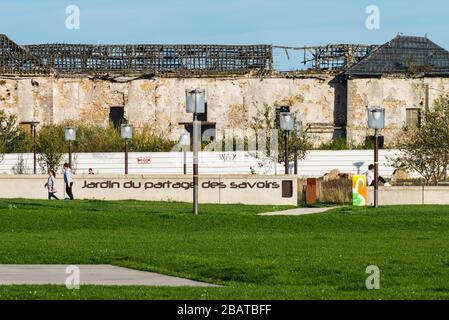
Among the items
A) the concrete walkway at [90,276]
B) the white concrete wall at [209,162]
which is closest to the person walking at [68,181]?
the concrete walkway at [90,276]

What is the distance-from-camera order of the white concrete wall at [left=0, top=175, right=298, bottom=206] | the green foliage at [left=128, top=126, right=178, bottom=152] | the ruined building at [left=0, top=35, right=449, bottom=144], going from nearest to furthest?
1. the white concrete wall at [left=0, top=175, right=298, bottom=206]
2. the green foliage at [left=128, top=126, right=178, bottom=152]
3. the ruined building at [left=0, top=35, right=449, bottom=144]

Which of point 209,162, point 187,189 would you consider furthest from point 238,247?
point 209,162

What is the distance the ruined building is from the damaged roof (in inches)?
3.8

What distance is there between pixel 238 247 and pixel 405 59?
69.6 metres

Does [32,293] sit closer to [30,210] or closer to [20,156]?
[30,210]

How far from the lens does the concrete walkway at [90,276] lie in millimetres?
Result: 21094

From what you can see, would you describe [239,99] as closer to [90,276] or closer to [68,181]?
[68,181]

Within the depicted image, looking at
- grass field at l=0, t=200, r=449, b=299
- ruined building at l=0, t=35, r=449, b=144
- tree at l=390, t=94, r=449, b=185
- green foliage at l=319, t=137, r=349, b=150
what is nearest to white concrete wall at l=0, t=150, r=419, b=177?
green foliage at l=319, t=137, r=349, b=150

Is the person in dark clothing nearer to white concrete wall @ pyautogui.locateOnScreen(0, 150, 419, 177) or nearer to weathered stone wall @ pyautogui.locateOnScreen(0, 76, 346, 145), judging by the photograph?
white concrete wall @ pyautogui.locateOnScreen(0, 150, 419, 177)

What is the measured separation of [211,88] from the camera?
312ft

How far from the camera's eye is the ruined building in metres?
94.1

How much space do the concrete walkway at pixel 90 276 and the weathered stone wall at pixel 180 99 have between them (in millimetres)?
70215

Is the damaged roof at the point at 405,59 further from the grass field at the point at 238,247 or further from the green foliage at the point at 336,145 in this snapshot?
the grass field at the point at 238,247

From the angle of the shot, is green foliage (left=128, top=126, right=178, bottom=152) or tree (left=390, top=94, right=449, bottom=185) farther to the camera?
green foliage (left=128, top=126, right=178, bottom=152)
